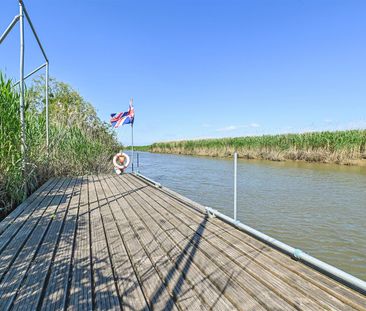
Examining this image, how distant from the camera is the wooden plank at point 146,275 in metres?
1.24

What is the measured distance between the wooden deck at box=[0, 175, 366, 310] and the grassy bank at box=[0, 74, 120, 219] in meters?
1.05

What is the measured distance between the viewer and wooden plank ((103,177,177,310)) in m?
1.24

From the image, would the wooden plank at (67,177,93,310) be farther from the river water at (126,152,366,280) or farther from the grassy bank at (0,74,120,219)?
the river water at (126,152,366,280)

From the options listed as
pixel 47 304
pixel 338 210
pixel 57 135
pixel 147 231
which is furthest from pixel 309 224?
pixel 57 135

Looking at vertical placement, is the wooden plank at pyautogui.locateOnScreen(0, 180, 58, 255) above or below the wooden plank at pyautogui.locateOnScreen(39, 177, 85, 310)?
above

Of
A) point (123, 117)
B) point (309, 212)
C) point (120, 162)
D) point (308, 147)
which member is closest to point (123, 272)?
point (309, 212)

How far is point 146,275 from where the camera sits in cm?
151

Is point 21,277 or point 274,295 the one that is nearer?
point 274,295

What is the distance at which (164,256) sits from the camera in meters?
1.78

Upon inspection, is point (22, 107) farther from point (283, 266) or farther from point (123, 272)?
point (283, 266)

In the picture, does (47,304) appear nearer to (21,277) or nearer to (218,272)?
(21,277)

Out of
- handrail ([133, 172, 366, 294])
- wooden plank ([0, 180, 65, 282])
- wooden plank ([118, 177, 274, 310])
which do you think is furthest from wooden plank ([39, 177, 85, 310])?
handrail ([133, 172, 366, 294])

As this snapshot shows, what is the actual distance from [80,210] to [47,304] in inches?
78.7

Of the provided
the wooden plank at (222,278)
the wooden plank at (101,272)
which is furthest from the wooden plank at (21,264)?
the wooden plank at (222,278)
